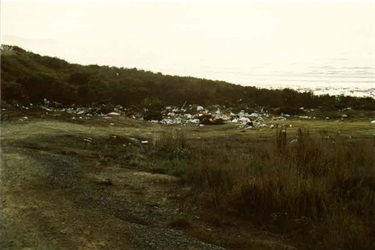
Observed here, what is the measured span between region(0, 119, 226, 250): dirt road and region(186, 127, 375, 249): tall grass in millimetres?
867

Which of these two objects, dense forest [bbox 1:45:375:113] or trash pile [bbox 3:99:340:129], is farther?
dense forest [bbox 1:45:375:113]

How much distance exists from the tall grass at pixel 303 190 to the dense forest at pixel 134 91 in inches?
480

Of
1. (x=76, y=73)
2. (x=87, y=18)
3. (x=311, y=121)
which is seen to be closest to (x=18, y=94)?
(x=76, y=73)

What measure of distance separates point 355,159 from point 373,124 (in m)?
9.14

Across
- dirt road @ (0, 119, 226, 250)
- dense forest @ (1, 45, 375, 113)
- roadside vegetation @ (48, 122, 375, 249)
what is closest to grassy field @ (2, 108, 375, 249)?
roadside vegetation @ (48, 122, 375, 249)

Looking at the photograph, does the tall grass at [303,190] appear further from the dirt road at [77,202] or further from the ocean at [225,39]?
the ocean at [225,39]

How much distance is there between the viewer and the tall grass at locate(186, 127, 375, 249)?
19.4 feet

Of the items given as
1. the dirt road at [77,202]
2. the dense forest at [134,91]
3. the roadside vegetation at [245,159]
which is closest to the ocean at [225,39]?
the dense forest at [134,91]

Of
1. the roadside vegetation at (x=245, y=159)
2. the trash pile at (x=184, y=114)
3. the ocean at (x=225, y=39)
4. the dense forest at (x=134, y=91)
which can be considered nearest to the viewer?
the roadside vegetation at (x=245, y=159)

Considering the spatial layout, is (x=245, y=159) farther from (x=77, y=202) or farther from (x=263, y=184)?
(x=77, y=202)

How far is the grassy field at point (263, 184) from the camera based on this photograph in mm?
5941

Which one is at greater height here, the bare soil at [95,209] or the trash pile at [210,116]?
the trash pile at [210,116]

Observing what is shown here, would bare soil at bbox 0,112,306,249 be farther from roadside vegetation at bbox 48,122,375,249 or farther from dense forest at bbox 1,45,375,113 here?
dense forest at bbox 1,45,375,113

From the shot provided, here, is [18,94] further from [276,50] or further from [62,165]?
[276,50]
